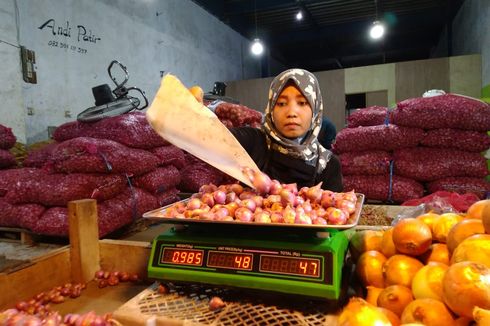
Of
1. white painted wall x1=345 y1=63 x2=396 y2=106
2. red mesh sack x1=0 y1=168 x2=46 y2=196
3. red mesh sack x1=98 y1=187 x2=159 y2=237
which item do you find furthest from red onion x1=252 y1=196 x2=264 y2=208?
white painted wall x1=345 y1=63 x2=396 y2=106

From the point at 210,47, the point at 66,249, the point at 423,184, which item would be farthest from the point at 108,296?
the point at 210,47

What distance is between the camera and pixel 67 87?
371cm

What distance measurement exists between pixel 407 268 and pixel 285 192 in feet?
1.07

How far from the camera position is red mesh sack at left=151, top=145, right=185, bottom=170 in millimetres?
2312

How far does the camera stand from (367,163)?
8.12 feet

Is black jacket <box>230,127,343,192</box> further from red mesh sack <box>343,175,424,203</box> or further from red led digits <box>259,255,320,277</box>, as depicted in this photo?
red mesh sack <box>343,175,424,203</box>

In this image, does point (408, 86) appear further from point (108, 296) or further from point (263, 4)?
point (108, 296)

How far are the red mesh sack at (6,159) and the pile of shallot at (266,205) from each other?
79.1 inches

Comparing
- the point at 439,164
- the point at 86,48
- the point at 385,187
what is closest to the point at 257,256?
the point at 385,187

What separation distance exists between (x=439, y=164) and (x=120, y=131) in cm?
216

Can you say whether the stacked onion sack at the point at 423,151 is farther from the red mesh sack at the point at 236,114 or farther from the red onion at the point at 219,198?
the red onion at the point at 219,198

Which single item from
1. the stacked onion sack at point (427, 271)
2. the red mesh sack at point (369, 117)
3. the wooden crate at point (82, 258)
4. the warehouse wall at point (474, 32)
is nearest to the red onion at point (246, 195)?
the stacked onion sack at point (427, 271)

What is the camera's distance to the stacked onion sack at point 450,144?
227 cm

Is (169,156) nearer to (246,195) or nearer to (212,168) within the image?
(212,168)
